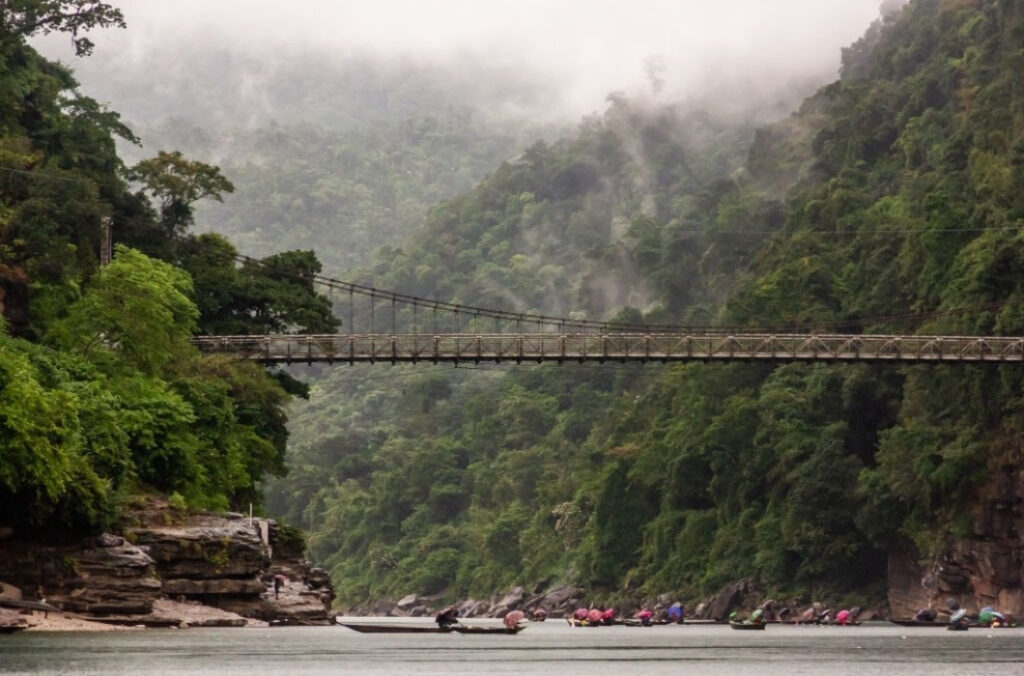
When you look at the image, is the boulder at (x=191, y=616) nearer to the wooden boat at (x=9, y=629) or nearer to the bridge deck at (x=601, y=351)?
the wooden boat at (x=9, y=629)

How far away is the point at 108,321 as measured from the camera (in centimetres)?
9219

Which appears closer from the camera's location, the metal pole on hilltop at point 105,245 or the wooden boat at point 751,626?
the metal pole on hilltop at point 105,245

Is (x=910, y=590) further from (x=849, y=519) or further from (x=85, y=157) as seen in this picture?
(x=85, y=157)

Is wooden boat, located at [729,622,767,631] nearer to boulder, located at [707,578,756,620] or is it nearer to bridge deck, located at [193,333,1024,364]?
bridge deck, located at [193,333,1024,364]

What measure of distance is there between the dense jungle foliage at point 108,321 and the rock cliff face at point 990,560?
111 feet

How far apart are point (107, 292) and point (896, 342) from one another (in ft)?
114

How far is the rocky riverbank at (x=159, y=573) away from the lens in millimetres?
74819

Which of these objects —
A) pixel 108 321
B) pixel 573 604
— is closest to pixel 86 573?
pixel 108 321

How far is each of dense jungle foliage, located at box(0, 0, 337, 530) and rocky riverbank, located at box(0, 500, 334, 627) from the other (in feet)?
3.76

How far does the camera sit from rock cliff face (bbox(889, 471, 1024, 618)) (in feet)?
368

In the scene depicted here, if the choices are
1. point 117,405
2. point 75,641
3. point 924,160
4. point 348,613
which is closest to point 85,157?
point 117,405

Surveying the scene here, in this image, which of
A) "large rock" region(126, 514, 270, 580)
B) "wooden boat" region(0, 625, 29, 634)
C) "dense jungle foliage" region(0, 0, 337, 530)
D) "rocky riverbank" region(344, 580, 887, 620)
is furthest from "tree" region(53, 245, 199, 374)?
"rocky riverbank" region(344, 580, 887, 620)

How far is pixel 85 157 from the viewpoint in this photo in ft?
364

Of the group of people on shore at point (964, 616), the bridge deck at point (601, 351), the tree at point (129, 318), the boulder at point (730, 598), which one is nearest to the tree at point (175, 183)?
the bridge deck at point (601, 351)
